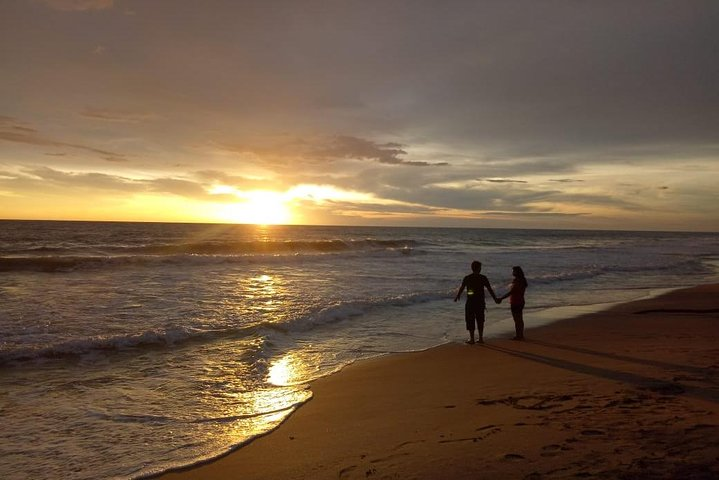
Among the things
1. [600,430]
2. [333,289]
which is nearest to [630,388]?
[600,430]

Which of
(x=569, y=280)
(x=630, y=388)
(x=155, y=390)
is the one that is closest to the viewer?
(x=630, y=388)

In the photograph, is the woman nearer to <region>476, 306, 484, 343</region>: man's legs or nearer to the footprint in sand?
<region>476, 306, 484, 343</region>: man's legs

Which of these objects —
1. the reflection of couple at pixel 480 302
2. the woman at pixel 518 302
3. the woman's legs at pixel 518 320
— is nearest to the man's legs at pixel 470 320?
the reflection of couple at pixel 480 302

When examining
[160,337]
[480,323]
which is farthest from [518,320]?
[160,337]

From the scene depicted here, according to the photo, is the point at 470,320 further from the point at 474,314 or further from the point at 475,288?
the point at 475,288

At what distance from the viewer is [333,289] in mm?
17828

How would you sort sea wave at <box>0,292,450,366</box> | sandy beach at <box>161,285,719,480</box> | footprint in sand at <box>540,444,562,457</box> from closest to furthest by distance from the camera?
sandy beach at <box>161,285,719,480</box>
footprint in sand at <box>540,444,562,457</box>
sea wave at <box>0,292,450,366</box>

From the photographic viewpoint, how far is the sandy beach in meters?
3.92

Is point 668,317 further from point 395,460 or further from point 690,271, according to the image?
point 690,271

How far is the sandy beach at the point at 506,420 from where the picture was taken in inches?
154

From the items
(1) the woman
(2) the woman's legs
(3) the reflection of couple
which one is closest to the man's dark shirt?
(3) the reflection of couple

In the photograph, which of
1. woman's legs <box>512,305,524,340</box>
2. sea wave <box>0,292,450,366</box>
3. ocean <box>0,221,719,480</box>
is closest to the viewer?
ocean <box>0,221,719,480</box>

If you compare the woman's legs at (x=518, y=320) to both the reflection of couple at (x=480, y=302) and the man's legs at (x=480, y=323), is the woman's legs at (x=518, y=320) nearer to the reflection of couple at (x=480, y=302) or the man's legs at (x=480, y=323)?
the reflection of couple at (x=480, y=302)

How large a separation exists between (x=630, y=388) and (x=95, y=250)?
139 ft
